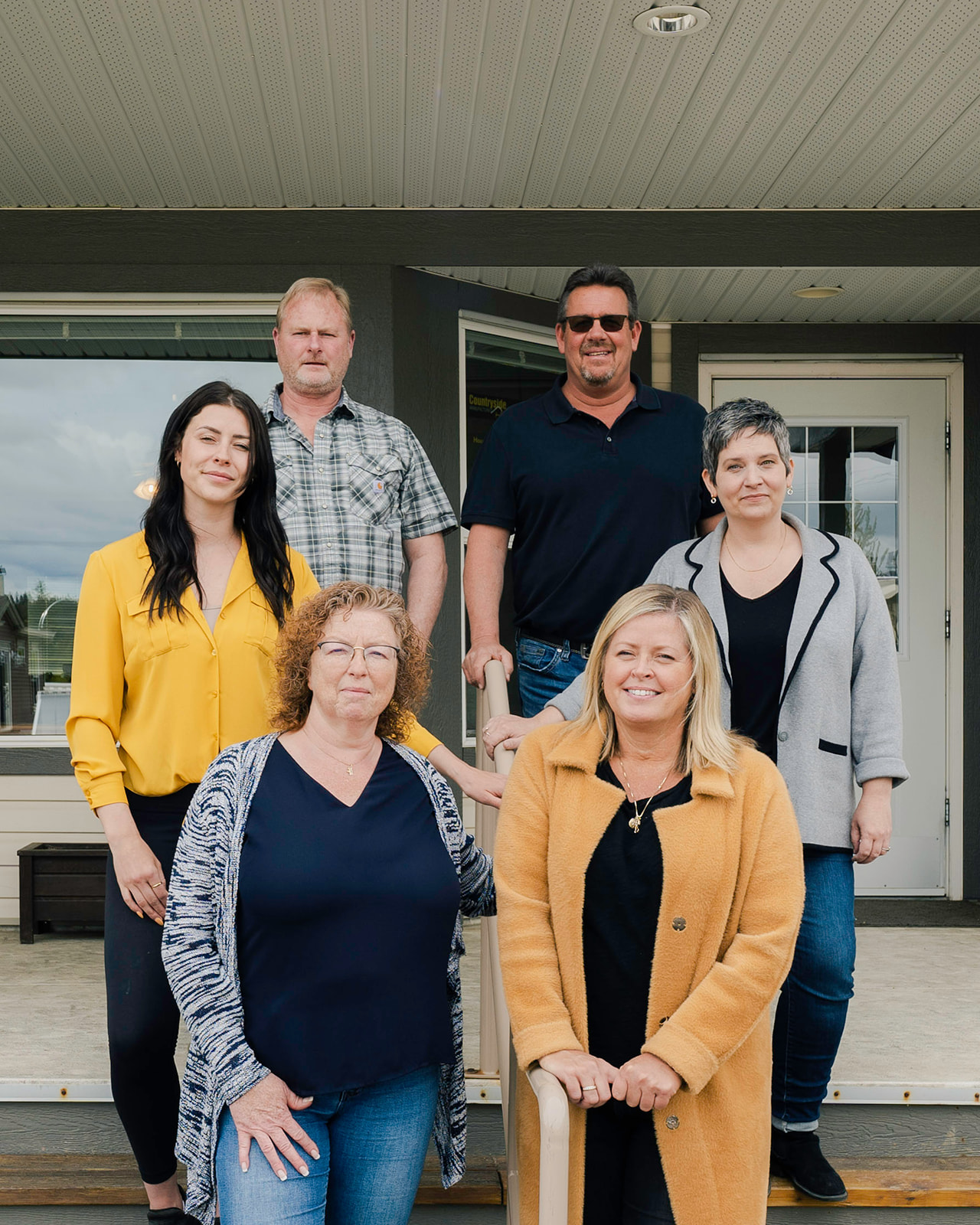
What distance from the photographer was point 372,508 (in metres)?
2.46

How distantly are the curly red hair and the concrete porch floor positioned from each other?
1.20 meters

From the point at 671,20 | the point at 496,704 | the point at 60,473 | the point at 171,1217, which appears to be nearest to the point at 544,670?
the point at 496,704

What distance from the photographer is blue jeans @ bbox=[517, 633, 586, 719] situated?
244 cm

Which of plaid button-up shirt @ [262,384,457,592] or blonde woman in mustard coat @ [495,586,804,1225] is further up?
plaid button-up shirt @ [262,384,457,592]

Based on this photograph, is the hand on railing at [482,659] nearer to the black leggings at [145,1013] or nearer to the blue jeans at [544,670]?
the blue jeans at [544,670]

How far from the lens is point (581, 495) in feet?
7.97

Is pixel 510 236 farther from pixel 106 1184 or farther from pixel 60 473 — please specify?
pixel 106 1184

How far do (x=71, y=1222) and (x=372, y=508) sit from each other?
1.58m

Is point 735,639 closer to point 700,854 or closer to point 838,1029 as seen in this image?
point 700,854

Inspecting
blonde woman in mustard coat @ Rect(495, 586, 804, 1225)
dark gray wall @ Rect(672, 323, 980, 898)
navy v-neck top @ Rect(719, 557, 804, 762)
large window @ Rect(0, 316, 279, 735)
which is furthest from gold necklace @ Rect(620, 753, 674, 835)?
dark gray wall @ Rect(672, 323, 980, 898)

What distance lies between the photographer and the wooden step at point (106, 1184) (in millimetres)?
2273

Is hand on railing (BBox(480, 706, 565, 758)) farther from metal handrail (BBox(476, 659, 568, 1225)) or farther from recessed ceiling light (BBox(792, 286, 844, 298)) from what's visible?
recessed ceiling light (BBox(792, 286, 844, 298))

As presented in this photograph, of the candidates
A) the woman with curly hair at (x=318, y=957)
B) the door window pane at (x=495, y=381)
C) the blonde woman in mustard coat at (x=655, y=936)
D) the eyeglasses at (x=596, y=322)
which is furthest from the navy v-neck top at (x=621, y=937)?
the door window pane at (x=495, y=381)

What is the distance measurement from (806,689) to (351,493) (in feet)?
3.42
